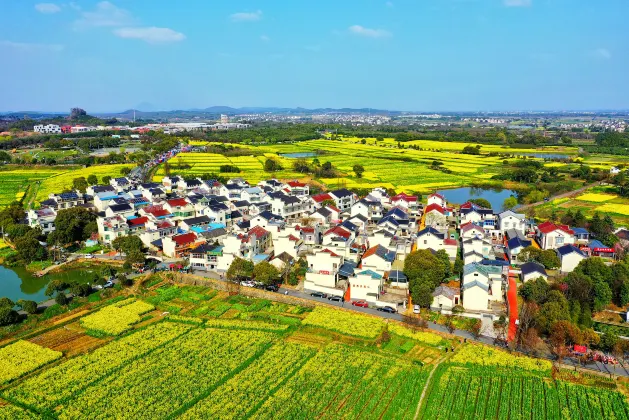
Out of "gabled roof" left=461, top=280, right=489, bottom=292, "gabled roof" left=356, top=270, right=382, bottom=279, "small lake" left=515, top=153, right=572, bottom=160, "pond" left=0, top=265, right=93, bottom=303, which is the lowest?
"pond" left=0, top=265, right=93, bottom=303

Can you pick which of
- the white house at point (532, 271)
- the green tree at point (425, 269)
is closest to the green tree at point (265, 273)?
the green tree at point (425, 269)

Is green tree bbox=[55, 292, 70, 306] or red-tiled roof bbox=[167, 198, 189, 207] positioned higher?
red-tiled roof bbox=[167, 198, 189, 207]

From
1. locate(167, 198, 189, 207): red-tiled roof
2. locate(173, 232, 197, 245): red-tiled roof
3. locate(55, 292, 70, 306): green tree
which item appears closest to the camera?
locate(55, 292, 70, 306): green tree

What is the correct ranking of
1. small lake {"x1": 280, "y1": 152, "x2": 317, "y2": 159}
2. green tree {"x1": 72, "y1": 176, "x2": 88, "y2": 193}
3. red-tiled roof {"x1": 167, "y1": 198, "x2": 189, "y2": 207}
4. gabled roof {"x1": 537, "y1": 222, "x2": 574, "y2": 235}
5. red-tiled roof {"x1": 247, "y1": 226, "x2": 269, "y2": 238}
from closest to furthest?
red-tiled roof {"x1": 247, "y1": 226, "x2": 269, "y2": 238}
gabled roof {"x1": 537, "y1": 222, "x2": 574, "y2": 235}
red-tiled roof {"x1": 167, "y1": 198, "x2": 189, "y2": 207}
green tree {"x1": 72, "y1": 176, "x2": 88, "y2": 193}
small lake {"x1": 280, "y1": 152, "x2": 317, "y2": 159}

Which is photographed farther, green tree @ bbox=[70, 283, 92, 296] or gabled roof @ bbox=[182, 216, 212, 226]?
gabled roof @ bbox=[182, 216, 212, 226]

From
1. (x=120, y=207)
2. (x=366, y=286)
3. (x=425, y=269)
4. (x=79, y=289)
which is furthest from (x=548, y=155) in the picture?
(x=79, y=289)

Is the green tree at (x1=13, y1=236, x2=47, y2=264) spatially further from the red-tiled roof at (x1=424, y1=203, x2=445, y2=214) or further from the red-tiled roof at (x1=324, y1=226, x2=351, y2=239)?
the red-tiled roof at (x1=424, y1=203, x2=445, y2=214)

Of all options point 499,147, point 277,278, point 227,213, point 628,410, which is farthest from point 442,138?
point 628,410

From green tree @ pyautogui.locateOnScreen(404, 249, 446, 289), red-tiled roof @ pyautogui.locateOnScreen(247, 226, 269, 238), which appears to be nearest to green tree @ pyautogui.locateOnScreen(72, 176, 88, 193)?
red-tiled roof @ pyautogui.locateOnScreen(247, 226, 269, 238)

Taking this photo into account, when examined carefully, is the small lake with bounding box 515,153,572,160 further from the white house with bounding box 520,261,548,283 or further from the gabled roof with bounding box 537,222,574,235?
the white house with bounding box 520,261,548,283
